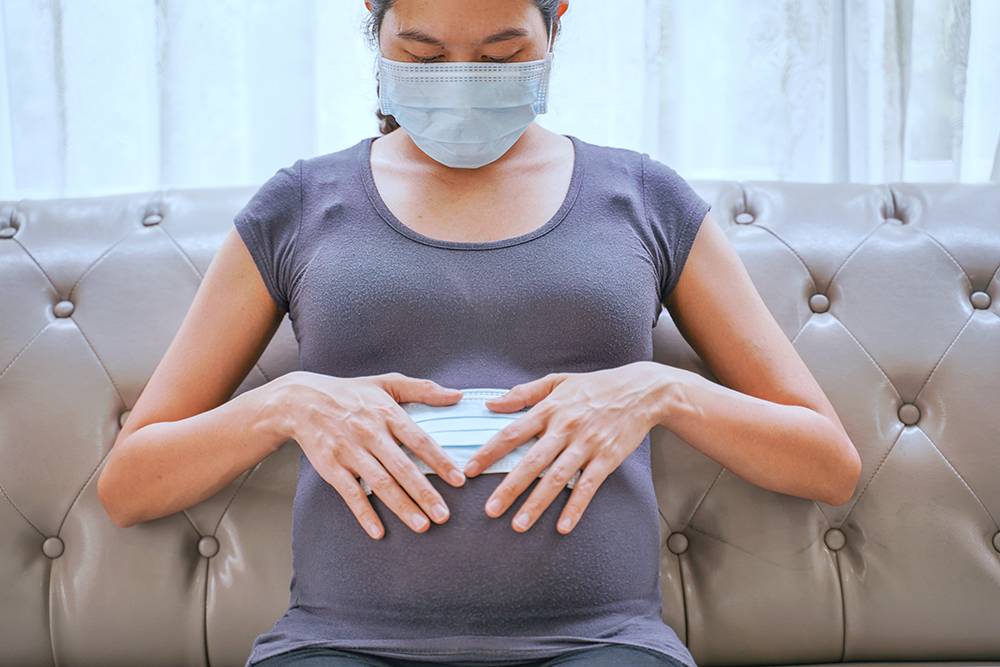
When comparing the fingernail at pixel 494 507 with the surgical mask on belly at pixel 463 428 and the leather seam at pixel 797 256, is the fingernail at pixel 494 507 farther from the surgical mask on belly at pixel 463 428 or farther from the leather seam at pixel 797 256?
the leather seam at pixel 797 256

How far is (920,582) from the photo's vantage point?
38.6 inches

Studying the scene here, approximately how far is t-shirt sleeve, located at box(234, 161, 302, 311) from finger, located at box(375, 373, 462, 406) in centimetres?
22

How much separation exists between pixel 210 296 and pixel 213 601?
43cm

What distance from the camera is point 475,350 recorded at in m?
0.85

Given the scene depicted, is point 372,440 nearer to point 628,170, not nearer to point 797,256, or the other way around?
point 628,170

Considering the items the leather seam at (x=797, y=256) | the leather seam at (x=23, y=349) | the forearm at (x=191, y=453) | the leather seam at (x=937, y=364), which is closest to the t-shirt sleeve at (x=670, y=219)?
the leather seam at (x=797, y=256)

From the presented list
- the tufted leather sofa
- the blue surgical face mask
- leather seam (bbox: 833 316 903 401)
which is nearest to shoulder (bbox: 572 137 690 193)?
the blue surgical face mask

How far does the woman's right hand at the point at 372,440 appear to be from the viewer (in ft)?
2.41

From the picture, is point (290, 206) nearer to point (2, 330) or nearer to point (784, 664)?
point (2, 330)

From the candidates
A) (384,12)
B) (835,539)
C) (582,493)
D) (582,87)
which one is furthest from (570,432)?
(582,87)

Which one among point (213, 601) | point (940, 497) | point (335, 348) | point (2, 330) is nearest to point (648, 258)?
point (335, 348)

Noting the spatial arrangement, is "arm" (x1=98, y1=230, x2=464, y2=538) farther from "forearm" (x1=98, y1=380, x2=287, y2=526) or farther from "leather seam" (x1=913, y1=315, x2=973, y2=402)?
"leather seam" (x1=913, y1=315, x2=973, y2=402)

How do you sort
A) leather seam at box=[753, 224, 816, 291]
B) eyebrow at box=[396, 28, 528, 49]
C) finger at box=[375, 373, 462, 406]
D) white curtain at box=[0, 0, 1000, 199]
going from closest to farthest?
finger at box=[375, 373, 462, 406], eyebrow at box=[396, 28, 528, 49], leather seam at box=[753, 224, 816, 291], white curtain at box=[0, 0, 1000, 199]

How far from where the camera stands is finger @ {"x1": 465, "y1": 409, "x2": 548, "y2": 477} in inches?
29.4
